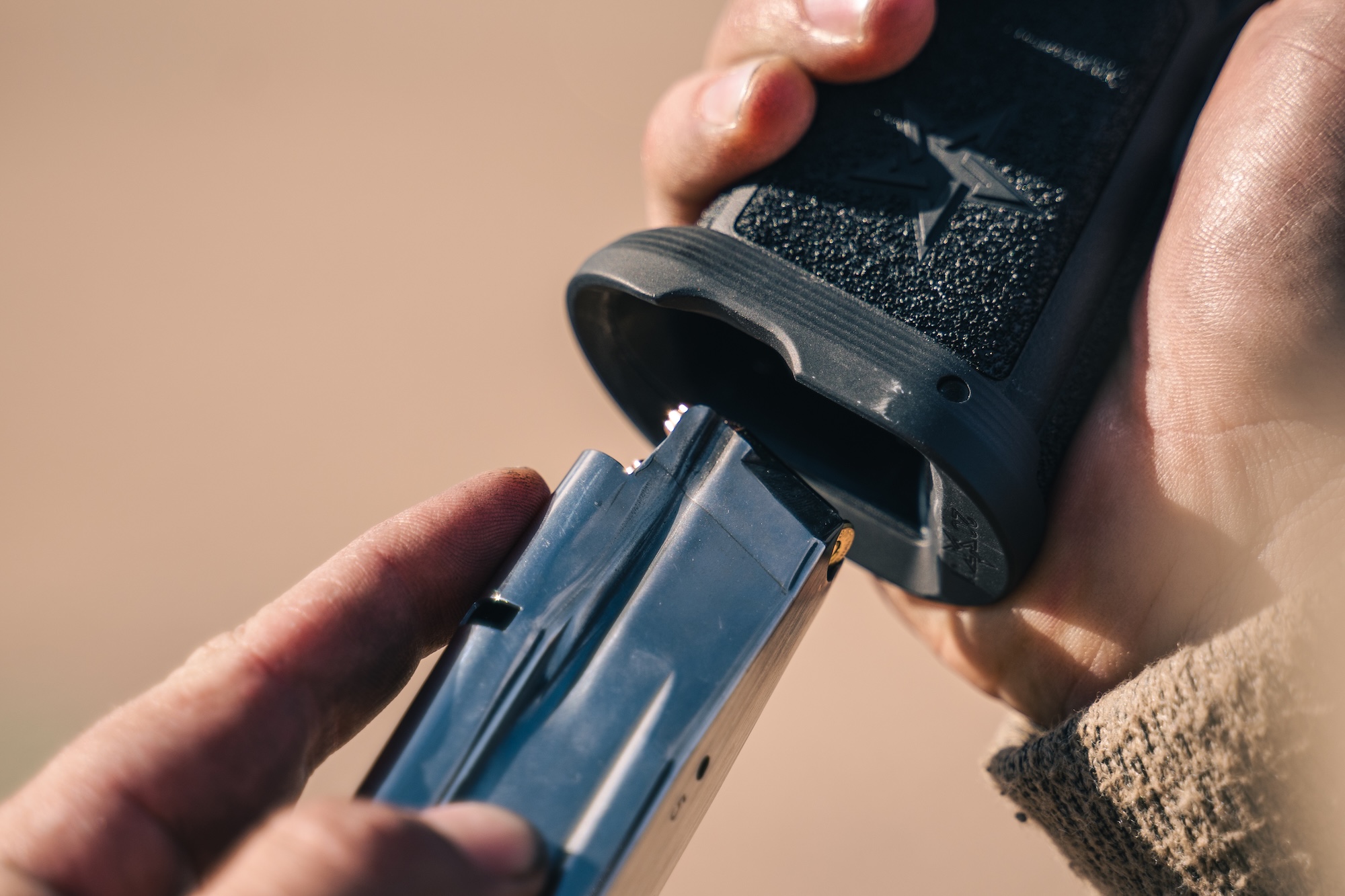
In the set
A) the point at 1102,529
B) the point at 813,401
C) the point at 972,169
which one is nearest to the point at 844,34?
the point at 972,169

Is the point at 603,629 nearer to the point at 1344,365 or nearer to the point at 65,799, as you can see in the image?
the point at 65,799

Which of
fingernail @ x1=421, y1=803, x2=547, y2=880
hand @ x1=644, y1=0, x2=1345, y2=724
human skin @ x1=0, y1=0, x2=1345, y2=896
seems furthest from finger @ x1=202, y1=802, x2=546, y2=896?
hand @ x1=644, y1=0, x2=1345, y2=724

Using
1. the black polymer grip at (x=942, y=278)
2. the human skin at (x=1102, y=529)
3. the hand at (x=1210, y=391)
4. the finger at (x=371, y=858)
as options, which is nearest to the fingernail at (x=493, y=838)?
the finger at (x=371, y=858)

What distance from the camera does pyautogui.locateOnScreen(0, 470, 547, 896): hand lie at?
0.43 metres

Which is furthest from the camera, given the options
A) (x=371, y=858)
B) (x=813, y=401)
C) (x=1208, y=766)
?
(x=813, y=401)

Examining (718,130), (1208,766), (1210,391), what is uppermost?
(718,130)

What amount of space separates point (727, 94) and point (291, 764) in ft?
2.03

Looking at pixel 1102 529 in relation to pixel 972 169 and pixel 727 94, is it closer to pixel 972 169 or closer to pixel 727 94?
pixel 972 169

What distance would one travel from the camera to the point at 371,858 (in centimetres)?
42

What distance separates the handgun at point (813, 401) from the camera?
1.73 feet

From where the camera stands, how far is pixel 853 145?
72 centimetres

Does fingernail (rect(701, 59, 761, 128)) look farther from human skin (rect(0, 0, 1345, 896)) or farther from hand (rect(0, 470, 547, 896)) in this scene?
hand (rect(0, 470, 547, 896))

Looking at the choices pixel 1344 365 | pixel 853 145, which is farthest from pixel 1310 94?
pixel 853 145

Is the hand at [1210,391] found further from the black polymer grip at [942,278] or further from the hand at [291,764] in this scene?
the hand at [291,764]
